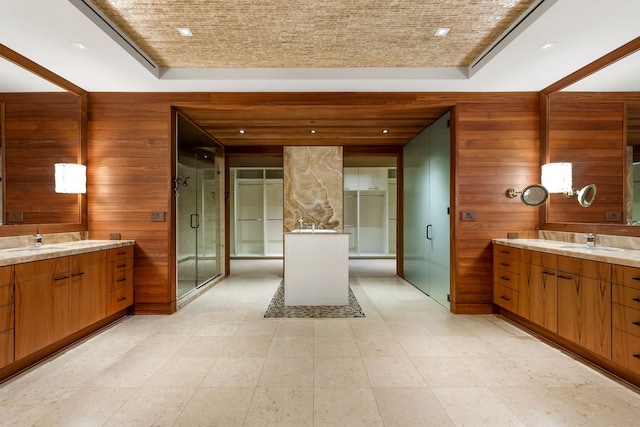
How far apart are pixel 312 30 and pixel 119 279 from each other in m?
3.13

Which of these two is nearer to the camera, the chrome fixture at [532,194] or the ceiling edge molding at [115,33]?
the ceiling edge molding at [115,33]

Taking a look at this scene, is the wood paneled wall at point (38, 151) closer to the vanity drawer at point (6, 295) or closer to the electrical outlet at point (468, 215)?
the vanity drawer at point (6, 295)

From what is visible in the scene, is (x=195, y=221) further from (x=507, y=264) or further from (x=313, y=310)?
(x=507, y=264)

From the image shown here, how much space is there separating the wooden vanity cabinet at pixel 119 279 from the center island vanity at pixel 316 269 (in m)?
1.78

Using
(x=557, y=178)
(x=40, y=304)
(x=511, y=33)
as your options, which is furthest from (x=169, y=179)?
(x=557, y=178)

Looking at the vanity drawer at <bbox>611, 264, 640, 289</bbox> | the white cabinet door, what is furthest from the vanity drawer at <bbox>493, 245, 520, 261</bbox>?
the white cabinet door

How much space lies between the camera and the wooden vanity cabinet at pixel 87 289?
270cm

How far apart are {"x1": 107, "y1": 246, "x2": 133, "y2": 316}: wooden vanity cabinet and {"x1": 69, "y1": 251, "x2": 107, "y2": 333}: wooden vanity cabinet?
0.24 feet

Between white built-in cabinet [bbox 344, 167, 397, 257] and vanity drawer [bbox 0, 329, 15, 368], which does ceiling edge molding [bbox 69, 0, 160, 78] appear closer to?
vanity drawer [bbox 0, 329, 15, 368]

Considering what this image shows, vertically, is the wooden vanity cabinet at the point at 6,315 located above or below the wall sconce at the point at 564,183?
below

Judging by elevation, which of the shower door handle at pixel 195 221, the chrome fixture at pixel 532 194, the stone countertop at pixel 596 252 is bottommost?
the stone countertop at pixel 596 252

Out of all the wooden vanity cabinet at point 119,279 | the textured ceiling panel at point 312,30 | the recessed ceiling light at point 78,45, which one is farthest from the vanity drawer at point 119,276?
the textured ceiling panel at point 312,30

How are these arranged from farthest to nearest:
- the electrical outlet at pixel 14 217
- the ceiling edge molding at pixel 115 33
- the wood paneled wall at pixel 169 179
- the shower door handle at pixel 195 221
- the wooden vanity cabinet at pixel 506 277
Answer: the shower door handle at pixel 195 221, the wood paneled wall at pixel 169 179, the wooden vanity cabinet at pixel 506 277, the electrical outlet at pixel 14 217, the ceiling edge molding at pixel 115 33

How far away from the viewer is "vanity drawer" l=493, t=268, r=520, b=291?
3.22 m
